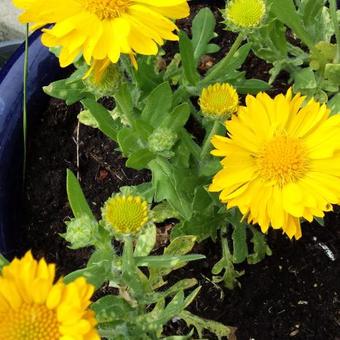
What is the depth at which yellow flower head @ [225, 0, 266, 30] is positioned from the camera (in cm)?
110

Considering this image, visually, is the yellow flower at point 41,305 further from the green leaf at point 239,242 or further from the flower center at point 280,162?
the green leaf at point 239,242

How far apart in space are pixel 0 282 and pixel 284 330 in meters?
0.69

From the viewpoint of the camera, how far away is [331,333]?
1.34 meters

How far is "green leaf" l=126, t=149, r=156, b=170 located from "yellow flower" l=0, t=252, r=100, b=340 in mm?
332

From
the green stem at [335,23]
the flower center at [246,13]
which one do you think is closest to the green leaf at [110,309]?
the flower center at [246,13]

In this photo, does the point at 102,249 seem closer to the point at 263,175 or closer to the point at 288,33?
the point at 263,175

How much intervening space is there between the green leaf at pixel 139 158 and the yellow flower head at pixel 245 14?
0.23 meters

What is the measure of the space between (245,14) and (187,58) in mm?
145

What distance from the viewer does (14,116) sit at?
Result: 1.42 m

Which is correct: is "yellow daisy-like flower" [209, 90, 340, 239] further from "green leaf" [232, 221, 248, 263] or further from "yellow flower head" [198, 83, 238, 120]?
"green leaf" [232, 221, 248, 263]

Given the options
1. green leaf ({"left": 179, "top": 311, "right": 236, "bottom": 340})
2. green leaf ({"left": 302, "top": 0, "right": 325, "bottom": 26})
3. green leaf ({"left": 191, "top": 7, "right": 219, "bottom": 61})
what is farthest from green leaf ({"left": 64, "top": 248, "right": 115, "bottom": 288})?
green leaf ({"left": 302, "top": 0, "right": 325, "bottom": 26})

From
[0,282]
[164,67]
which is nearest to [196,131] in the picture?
[164,67]

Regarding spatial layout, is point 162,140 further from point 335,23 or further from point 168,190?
point 335,23

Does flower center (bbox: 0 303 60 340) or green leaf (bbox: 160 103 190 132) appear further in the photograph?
green leaf (bbox: 160 103 190 132)
